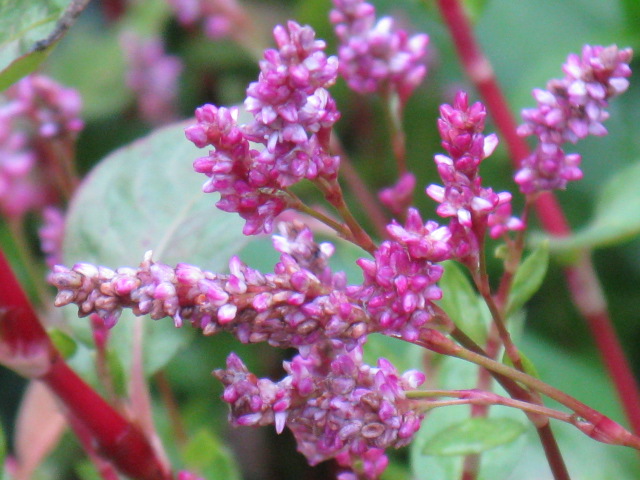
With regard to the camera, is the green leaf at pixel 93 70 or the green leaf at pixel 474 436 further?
the green leaf at pixel 93 70

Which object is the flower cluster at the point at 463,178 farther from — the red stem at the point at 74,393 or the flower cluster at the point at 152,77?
the flower cluster at the point at 152,77

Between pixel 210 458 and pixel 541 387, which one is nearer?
pixel 541 387

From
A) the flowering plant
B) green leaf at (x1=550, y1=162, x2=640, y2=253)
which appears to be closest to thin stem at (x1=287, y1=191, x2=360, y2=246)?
the flowering plant

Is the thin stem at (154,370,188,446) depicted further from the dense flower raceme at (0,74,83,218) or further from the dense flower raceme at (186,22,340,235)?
the dense flower raceme at (186,22,340,235)

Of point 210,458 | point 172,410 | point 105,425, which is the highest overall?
point 105,425

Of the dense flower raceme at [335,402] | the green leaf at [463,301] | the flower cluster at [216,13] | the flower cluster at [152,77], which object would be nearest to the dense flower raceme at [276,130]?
the dense flower raceme at [335,402]

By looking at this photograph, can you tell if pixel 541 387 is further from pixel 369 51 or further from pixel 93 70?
pixel 93 70

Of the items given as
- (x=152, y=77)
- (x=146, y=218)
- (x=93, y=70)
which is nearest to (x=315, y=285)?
(x=146, y=218)
